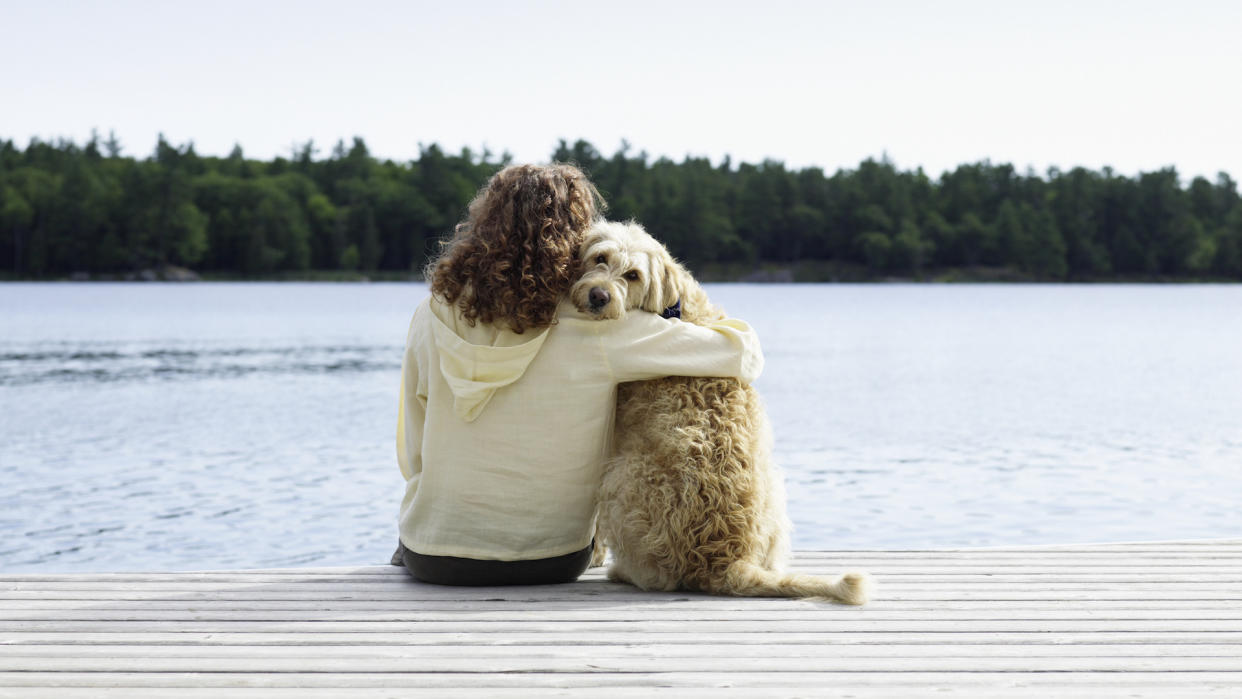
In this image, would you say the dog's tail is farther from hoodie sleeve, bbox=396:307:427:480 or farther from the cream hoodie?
hoodie sleeve, bbox=396:307:427:480

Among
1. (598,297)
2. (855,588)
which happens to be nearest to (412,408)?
(598,297)

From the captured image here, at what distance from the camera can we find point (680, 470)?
3.54 meters

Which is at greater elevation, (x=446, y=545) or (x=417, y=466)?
(x=417, y=466)

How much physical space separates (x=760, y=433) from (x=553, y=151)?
9291 centimetres

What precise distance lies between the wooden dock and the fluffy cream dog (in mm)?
104

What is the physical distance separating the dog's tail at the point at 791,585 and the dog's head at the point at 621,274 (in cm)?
90

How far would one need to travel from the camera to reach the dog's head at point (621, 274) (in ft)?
11.4

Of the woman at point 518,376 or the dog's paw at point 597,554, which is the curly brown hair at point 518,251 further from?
the dog's paw at point 597,554

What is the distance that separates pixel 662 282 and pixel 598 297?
0.87ft

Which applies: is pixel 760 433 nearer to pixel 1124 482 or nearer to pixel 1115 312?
pixel 1124 482

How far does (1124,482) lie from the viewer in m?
12.6
